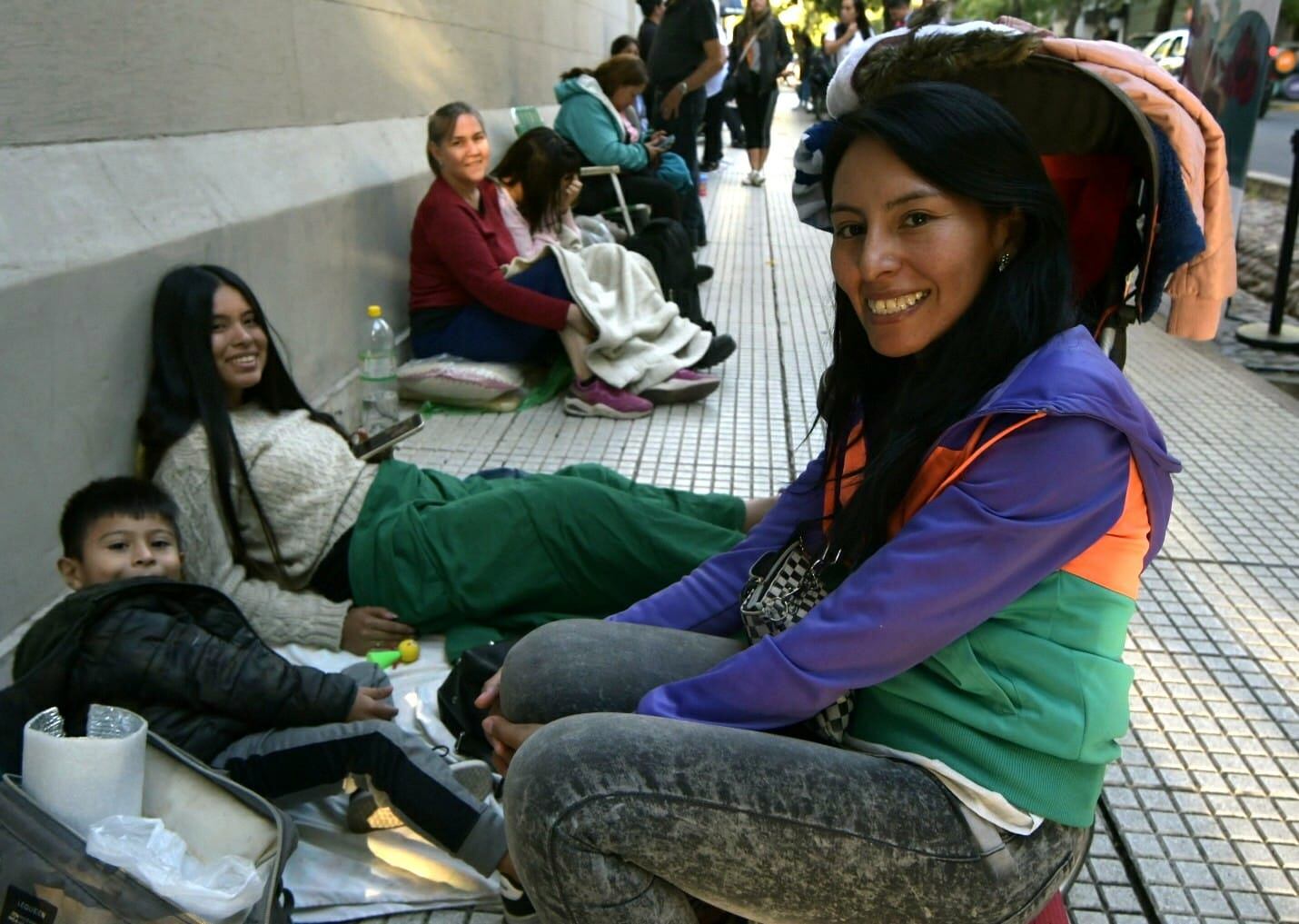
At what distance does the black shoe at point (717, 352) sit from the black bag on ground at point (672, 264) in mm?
457

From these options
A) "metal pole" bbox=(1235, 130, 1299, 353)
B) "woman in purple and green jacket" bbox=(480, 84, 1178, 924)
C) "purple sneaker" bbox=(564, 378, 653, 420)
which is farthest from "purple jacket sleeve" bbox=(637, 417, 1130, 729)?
"metal pole" bbox=(1235, 130, 1299, 353)

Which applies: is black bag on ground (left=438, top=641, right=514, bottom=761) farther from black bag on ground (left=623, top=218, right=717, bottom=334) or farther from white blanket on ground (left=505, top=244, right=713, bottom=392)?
black bag on ground (left=623, top=218, right=717, bottom=334)

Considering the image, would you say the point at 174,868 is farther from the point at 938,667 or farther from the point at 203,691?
the point at 938,667

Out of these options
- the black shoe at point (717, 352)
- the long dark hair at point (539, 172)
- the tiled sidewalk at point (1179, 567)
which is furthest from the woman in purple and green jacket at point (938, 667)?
the long dark hair at point (539, 172)

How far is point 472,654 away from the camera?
2.26 metres

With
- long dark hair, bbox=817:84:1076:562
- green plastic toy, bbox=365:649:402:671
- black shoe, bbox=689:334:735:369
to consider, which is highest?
long dark hair, bbox=817:84:1076:562

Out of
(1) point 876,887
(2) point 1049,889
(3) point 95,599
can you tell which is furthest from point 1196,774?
(3) point 95,599

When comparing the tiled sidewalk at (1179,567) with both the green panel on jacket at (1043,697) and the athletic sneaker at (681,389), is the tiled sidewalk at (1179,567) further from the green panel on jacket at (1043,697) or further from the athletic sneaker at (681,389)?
the green panel on jacket at (1043,697)

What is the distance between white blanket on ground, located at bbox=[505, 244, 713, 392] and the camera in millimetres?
4473

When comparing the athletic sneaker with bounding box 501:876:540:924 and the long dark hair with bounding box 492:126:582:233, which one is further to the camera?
the long dark hair with bounding box 492:126:582:233

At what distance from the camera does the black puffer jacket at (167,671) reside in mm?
1880

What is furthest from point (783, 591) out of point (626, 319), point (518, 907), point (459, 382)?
point (626, 319)

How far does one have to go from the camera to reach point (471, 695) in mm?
2262

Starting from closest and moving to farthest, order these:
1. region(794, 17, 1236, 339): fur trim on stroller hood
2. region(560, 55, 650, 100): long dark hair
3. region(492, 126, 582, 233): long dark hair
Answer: region(794, 17, 1236, 339): fur trim on stroller hood
region(492, 126, 582, 233): long dark hair
region(560, 55, 650, 100): long dark hair
